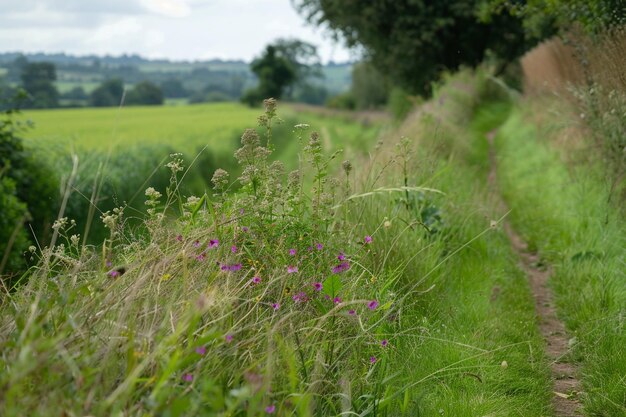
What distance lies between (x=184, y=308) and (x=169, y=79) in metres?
61.4

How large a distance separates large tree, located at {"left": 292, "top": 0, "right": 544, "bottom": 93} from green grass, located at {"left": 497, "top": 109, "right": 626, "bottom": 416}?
17081mm

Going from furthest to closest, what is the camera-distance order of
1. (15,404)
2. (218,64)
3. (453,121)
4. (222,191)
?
1. (218,64)
2. (453,121)
3. (222,191)
4. (15,404)

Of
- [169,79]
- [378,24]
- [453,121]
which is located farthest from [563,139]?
[169,79]

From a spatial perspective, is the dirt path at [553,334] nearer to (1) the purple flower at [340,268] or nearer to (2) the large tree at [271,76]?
(1) the purple flower at [340,268]

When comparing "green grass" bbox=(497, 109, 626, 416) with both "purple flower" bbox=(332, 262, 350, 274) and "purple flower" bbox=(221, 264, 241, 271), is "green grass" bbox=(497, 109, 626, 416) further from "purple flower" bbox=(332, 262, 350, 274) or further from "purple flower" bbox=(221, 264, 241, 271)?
"purple flower" bbox=(221, 264, 241, 271)

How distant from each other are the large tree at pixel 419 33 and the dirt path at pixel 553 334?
66.0 ft

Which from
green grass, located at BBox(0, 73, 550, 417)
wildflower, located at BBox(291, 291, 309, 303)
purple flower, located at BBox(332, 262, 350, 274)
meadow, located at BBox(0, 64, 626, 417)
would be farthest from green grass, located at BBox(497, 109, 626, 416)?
wildflower, located at BBox(291, 291, 309, 303)

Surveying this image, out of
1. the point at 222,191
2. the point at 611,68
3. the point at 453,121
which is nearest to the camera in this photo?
the point at 222,191

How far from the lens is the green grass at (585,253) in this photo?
195 inches

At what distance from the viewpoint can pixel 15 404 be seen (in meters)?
2.48

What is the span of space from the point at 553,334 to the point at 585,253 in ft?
4.92

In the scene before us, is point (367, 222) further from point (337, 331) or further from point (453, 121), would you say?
point (453, 121)

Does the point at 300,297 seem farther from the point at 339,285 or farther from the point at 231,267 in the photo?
the point at 231,267

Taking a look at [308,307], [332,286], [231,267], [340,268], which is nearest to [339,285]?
[332,286]
